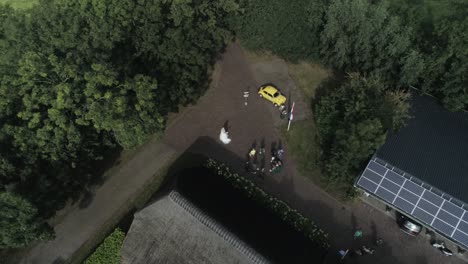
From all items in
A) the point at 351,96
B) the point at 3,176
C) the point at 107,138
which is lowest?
the point at 3,176

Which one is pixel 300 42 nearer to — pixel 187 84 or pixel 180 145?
pixel 187 84

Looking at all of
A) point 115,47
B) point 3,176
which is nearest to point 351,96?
point 115,47

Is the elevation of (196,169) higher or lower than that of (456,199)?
lower

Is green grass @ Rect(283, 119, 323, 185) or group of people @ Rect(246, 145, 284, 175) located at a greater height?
green grass @ Rect(283, 119, 323, 185)

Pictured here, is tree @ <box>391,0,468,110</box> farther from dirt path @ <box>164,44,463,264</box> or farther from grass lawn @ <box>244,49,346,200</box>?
dirt path @ <box>164,44,463,264</box>

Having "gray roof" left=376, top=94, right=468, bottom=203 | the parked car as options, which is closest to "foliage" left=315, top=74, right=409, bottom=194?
"gray roof" left=376, top=94, right=468, bottom=203

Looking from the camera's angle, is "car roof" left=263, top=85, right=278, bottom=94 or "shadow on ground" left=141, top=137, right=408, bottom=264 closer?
"shadow on ground" left=141, top=137, right=408, bottom=264

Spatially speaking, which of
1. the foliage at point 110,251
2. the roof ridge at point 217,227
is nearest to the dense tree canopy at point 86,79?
the foliage at point 110,251
